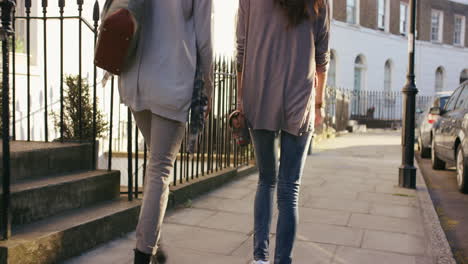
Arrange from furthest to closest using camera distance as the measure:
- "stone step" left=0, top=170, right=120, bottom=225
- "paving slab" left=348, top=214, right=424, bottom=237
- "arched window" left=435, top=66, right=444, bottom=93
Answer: "arched window" left=435, top=66, right=444, bottom=93 < "paving slab" left=348, top=214, right=424, bottom=237 < "stone step" left=0, top=170, right=120, bottom=225

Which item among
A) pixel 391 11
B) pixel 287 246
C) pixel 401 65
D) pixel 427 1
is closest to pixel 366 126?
pixel 401 65

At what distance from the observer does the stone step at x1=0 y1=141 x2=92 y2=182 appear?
3.26m

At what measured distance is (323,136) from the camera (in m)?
14.4

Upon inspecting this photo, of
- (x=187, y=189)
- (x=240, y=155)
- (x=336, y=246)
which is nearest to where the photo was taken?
(x=336, y=246)

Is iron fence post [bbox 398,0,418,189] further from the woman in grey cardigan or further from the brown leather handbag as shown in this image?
the brown leather handbag

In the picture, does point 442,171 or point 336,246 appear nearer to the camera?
point 336,246

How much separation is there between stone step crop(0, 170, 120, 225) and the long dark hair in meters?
1.91

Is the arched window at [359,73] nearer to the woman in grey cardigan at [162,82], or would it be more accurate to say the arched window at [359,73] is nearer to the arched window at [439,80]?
the arched window at [439,80]

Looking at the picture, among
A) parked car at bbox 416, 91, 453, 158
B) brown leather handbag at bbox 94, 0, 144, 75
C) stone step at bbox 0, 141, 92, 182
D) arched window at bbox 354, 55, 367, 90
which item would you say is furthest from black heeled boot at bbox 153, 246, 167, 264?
arched window at bbox 354, 55, 367, 90

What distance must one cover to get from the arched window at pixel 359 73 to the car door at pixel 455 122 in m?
18.1

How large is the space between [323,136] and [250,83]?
12098 millimetres

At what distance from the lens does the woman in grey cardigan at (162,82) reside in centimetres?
238

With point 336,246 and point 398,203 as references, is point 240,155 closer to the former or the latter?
point 398,203

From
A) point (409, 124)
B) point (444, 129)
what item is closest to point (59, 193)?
point (409, 124)
